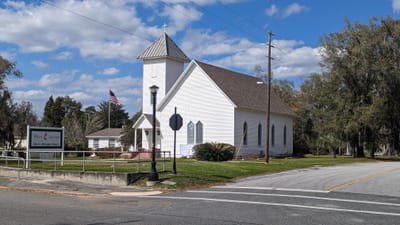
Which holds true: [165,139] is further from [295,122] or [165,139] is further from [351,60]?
[295,122]

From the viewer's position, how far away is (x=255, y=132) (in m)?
48.0

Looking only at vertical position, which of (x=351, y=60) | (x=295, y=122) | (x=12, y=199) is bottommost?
(x=12, y=199)

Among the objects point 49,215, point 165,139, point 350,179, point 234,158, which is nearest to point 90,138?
point 165,139

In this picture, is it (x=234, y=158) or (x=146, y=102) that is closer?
(x=234, y=158)

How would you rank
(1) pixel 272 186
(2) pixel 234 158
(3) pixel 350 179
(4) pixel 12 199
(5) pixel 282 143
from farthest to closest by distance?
(5) pixel 282 143, (2) pixel 234 158, (3) pixel 350 179, (1) pixel 272 186, (4) pixel 12 199

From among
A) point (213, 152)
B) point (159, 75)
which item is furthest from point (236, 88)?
point (213, 152)

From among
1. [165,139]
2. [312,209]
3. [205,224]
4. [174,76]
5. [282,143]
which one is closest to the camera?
[205,224]

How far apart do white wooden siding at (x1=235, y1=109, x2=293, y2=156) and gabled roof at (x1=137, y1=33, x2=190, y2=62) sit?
34.7 ft

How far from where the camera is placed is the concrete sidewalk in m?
19.7

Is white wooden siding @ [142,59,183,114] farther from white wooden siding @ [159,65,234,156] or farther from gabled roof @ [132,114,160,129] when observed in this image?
gabled roof @ [132,114,160,129]

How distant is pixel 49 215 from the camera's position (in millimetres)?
12969

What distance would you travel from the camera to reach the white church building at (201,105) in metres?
45.0

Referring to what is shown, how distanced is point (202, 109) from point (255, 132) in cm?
593

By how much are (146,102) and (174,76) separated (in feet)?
13.9
